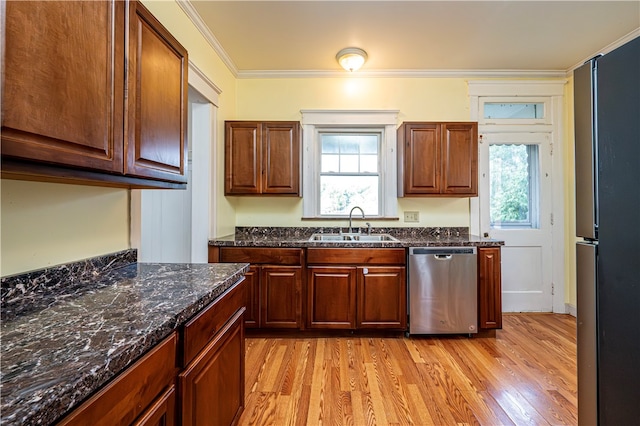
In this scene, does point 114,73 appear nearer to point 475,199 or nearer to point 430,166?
point 430,166

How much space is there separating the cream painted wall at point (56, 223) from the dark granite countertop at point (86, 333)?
13 cm

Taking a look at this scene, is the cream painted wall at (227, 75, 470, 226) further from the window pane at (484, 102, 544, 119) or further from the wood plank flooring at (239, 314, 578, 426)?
the wood plank flooring at (239, 314, 578, 426)

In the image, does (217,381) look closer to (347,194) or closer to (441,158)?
(347,194)

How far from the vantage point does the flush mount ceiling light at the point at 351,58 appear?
8.63 ft

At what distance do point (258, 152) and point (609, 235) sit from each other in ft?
8.40

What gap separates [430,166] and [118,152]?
2556 millimetres

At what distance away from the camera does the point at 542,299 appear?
309 centimetres

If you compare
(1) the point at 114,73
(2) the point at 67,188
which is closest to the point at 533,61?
(1) the point at 114,73

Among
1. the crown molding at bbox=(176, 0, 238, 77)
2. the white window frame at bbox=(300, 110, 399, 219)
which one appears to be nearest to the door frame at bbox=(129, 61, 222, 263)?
the crown molding at bbox=(176, 0, 238, 77)

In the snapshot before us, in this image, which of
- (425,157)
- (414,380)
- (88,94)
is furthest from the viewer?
(425,157)

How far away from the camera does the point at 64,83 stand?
84 centimetres


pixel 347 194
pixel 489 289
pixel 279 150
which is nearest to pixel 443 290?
pixel 489 289

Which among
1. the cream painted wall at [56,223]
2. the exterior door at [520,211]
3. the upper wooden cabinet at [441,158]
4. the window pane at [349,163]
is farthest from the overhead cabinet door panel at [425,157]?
the cream painted wall at [56,223]

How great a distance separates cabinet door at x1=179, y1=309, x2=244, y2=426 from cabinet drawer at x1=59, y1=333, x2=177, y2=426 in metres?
0.11
